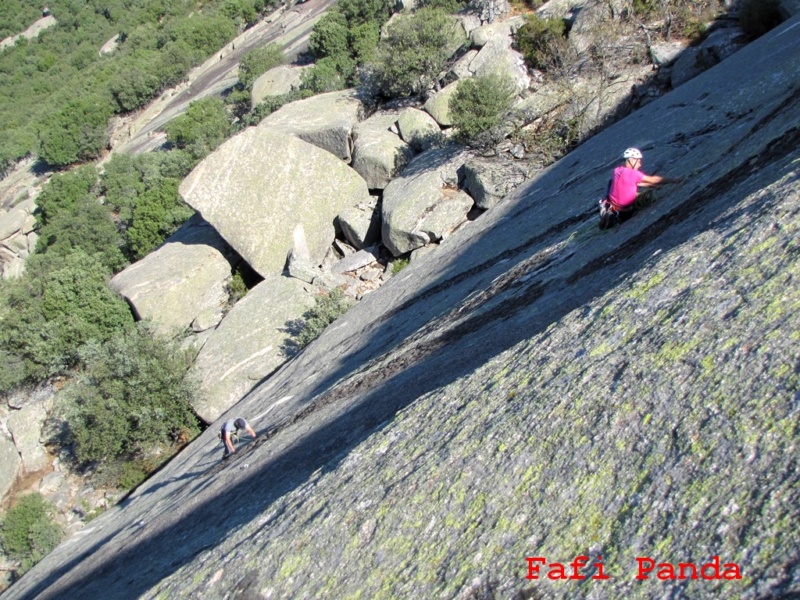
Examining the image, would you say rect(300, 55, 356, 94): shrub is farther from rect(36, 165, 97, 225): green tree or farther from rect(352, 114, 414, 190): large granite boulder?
rect(36, 165, 97, 225): green tree

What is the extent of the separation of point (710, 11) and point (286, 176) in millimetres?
15619

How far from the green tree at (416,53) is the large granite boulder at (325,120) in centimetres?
186

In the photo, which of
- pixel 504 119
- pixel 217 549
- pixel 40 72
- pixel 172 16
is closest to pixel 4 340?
pixel 504 119

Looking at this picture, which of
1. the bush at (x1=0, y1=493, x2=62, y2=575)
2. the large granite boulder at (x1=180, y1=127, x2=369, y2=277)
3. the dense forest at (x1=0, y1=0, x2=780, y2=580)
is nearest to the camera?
the bush at (x1=0, y1=493, x2=62, y2=575)

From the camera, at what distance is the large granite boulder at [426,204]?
1948 centimetres

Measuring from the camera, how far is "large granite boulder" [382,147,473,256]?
19.5 m

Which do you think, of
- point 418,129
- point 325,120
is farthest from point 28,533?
point 418,129

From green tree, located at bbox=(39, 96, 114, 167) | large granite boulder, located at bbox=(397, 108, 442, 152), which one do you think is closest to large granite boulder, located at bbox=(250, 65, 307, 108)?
large granite boulder, located at bbox=(397, 108, 442, 152)

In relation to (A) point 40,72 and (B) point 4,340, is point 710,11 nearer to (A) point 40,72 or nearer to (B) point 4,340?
(B) point 4,340

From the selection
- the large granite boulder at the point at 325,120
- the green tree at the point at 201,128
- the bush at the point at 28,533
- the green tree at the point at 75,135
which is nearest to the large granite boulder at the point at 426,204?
the large granite boulder at the point at 325,120

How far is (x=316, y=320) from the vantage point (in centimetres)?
1789

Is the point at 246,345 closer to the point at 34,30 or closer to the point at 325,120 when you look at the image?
the point at 325,120

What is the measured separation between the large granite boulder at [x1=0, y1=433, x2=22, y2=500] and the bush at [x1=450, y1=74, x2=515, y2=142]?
18.7 metres

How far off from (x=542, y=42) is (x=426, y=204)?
917 centimetres
